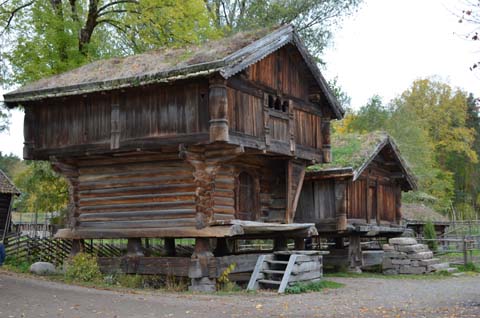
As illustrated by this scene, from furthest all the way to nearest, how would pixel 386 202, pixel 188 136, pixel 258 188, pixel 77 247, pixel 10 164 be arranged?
pixel 10 164
pixel 386 202
pixel 258 188
pixel 77 247
pixel 188 136

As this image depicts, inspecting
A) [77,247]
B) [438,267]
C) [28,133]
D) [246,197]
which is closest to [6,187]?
[28,133]

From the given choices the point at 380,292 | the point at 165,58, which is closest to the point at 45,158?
the point at 165,58

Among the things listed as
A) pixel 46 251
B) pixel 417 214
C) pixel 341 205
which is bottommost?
pixel 46 251

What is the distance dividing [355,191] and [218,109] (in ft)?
33.8

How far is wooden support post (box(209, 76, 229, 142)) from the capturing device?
53.7 ft

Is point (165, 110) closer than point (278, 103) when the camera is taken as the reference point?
Yes

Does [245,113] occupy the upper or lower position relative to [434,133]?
lower

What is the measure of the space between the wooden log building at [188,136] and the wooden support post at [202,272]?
8cm

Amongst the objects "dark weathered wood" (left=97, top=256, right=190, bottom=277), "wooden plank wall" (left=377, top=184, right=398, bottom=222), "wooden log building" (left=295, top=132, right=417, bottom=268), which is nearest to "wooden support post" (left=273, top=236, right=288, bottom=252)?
"wooden log building" (left=295, top=132, right=417, bottom=268)

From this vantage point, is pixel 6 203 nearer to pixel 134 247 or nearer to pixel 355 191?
pixel 134 247

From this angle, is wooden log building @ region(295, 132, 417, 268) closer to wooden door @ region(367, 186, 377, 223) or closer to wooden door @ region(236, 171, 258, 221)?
wooden door @ region(367, 186, 377, 223)

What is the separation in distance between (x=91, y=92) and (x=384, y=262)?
1349 cm

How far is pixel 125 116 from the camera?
18.2 metres

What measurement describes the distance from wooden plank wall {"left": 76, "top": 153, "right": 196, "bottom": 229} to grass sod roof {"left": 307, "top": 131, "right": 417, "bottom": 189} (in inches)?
276
